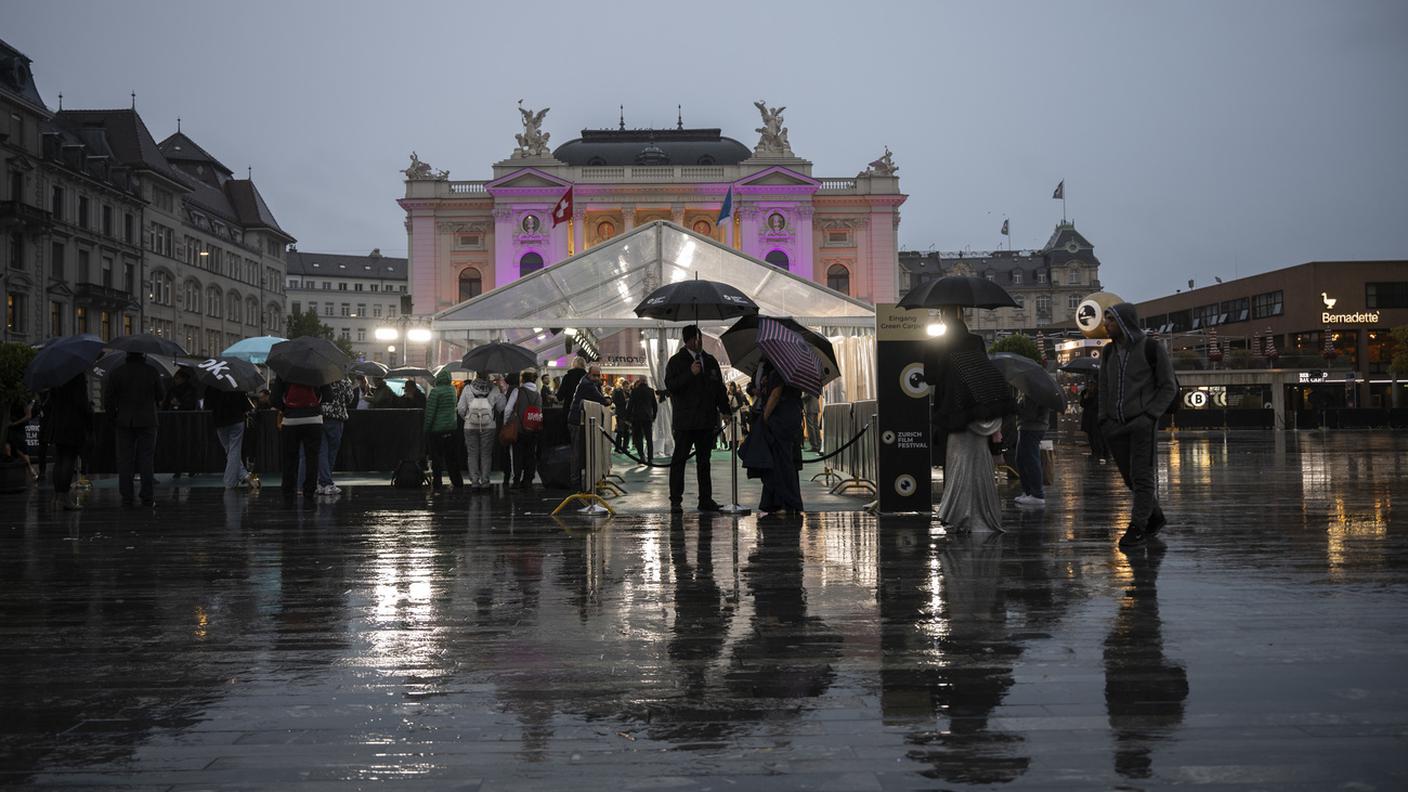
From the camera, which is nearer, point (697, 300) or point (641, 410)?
point (697, 300)

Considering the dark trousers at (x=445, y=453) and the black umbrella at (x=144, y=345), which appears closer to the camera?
the black umbrella at (x=144, y=345)

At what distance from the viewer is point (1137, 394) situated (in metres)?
8.41

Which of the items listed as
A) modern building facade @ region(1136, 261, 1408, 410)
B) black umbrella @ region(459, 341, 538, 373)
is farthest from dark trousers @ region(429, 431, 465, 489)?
modern building facade @ region(1136, 261, 1408, 410)

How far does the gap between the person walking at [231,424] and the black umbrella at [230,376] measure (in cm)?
16

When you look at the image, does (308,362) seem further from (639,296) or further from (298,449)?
(639,296)

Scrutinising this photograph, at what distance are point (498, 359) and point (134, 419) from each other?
4779 millimetres

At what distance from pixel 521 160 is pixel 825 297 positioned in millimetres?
53063

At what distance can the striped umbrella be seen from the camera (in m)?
10.7

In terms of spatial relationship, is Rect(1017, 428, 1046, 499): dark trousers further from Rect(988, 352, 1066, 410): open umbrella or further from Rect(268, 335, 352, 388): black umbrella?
Rect(268, 335, 352, 388): black umbrella

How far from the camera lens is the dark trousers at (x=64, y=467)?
1287 centimetres

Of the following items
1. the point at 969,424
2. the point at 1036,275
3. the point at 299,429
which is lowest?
the point at 969,424

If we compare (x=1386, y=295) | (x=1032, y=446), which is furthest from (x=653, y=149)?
(x=1032, y=446)

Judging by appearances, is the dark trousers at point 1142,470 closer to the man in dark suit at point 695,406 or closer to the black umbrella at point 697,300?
the man in dark suit at point 695,406

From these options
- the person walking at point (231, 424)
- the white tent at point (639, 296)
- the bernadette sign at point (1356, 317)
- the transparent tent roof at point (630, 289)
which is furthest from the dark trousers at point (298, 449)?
the bernadette sign at point (1356, 317)
